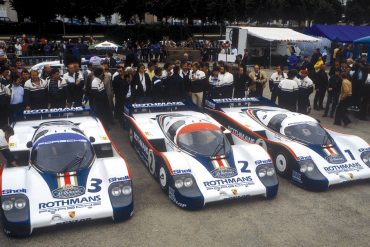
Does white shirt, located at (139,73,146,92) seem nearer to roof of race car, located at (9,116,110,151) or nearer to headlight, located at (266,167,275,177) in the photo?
roof of race car, located at (9,116,110,151)

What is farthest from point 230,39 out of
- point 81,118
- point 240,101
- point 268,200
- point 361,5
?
point 361,5

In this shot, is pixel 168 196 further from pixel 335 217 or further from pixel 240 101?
pixel 240 101

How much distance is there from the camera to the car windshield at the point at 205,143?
8305 mm

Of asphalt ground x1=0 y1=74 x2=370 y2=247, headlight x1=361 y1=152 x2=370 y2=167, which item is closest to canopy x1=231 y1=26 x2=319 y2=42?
headlight x1=361 y1=152 x2=370 y2=167

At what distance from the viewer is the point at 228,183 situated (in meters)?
7.66

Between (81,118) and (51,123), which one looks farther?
(81,118)

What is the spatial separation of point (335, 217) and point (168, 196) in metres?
3.02

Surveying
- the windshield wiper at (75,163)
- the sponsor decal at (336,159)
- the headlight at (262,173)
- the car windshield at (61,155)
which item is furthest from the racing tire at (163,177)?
the sponsor decal at (336,159)

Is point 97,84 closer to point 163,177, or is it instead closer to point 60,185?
point 163,177

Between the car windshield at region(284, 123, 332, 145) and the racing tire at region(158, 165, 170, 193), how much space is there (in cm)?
316

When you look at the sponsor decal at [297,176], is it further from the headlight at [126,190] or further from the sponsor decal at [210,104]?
the sponsor decal at [210,104]

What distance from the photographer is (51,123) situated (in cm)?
912

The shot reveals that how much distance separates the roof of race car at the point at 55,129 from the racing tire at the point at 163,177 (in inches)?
55.5

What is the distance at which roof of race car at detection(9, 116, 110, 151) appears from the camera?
8.35 meters
